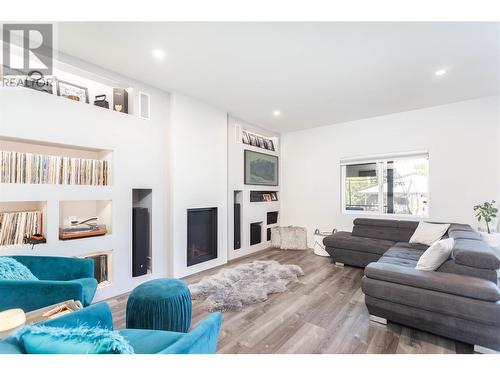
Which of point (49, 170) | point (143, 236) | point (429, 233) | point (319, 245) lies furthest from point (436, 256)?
point (49, 170)

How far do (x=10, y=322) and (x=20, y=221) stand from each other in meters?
1.45

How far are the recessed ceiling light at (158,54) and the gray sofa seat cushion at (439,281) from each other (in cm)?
301

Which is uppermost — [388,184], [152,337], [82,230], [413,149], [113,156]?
[413,149]

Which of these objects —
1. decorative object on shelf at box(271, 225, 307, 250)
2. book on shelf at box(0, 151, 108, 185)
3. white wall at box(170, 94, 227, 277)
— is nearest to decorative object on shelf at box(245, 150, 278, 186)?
white wall at box(170, 94, 227, 277)

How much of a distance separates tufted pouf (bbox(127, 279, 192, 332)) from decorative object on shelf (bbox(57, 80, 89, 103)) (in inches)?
86.8

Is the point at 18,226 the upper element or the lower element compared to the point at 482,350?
upper

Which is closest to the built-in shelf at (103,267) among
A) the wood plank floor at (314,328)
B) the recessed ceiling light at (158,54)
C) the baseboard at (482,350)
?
the wood plank floor at (314,328)

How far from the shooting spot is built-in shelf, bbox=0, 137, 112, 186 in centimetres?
209

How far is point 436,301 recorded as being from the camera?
73.7 inches

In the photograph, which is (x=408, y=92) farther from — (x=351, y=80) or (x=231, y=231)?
(x=231, y=231)

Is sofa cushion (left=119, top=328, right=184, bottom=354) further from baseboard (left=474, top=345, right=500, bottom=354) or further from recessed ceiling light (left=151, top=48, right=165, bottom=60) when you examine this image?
recessed ceiling light (left=151, top=48, right=165, bottom=60)

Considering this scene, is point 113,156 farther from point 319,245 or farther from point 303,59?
point 319,245

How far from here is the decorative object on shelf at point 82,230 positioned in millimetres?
2402
